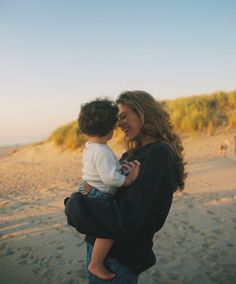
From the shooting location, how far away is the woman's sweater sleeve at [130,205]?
1609mm

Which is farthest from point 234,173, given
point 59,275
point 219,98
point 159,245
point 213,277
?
point 219,98

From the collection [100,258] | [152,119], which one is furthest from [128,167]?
[100,258]

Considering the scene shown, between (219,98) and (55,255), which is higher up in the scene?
(219,98)

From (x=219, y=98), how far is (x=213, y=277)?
17.2 m

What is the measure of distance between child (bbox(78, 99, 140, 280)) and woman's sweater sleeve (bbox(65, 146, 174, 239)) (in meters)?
0.12

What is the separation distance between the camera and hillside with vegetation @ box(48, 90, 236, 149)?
17141 mm

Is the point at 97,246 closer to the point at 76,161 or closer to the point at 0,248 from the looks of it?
the point at 0,248

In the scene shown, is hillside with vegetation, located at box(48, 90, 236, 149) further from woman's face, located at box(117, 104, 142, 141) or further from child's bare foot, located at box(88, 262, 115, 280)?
child's bare foot, located at box(88, 262, 115, 280)

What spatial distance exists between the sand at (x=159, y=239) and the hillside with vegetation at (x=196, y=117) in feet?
25.3

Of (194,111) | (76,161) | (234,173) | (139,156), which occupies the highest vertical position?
(139,156)

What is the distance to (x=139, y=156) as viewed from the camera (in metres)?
1.91

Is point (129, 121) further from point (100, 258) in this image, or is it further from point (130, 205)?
point (100, 258)

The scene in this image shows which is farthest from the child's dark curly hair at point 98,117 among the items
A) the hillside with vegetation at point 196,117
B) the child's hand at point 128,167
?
the hillside with vegetation at point 196,117

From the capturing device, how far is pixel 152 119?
197cm
